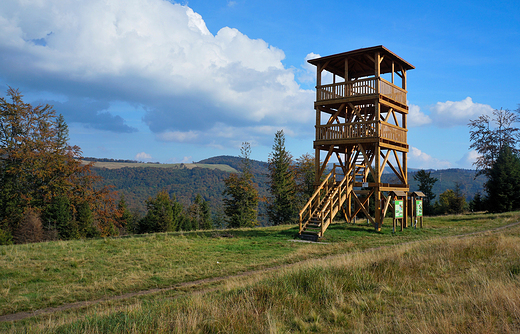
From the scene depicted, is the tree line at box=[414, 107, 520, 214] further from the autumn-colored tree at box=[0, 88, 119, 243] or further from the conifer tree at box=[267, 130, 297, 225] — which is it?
the autumn-colored tree at box=[0, 88, 119, 243]

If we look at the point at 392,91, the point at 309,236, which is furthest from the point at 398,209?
the point at 392,91

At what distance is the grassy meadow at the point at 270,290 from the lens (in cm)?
521

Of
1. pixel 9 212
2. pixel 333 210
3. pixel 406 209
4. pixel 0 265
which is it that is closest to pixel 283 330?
pixel 0 265

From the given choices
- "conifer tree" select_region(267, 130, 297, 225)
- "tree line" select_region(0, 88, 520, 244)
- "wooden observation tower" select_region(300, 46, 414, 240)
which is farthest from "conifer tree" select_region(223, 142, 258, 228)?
"wooden observation tower" select_region(300, 46, 414, 240)

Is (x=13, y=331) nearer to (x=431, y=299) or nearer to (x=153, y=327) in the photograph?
(x=153, y=327)

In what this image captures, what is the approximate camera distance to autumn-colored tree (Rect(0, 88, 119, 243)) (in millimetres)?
34350

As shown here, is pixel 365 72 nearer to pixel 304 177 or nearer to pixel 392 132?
pixel 392 132

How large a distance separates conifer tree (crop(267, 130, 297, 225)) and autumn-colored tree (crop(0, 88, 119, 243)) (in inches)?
958

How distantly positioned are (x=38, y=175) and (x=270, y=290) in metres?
37.0

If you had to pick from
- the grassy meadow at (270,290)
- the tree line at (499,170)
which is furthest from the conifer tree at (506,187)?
the grassy meadow at (270,290)

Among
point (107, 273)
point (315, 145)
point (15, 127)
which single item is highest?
point (15, 127)

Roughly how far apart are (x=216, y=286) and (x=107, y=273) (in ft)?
13.9

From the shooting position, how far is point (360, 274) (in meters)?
7.72

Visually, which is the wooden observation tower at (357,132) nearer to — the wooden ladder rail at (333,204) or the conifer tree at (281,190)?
the wooden ladder rail at (333,204)
